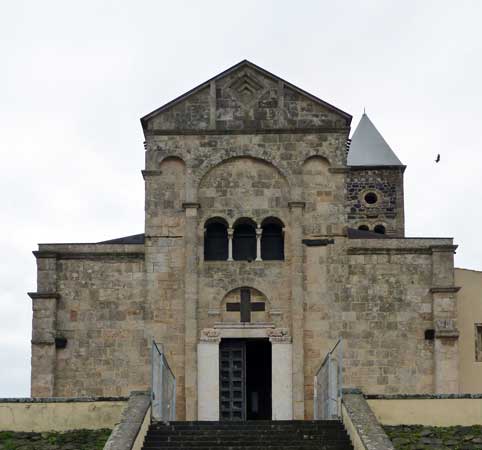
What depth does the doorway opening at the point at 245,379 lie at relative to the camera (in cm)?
3170

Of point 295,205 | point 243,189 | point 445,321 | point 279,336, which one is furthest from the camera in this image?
point 243,189

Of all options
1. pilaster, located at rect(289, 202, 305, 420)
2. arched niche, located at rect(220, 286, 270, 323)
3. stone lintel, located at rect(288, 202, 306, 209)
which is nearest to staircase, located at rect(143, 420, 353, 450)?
pilaster, located at rect(289, 202, 305, 420)

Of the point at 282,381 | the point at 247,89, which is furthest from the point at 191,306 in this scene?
the point at 247,89

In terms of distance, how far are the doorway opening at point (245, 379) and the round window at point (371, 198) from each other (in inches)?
747

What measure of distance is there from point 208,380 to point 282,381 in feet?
6.43

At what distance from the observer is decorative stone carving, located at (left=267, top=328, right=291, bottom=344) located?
31.7 meters

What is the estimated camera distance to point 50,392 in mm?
31172

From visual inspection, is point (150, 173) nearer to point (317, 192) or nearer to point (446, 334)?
point (317, 192)

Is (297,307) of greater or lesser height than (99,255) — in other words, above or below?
below

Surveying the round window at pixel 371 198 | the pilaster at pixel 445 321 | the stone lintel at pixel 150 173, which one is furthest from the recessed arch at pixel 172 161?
the round window at pixel 371 198

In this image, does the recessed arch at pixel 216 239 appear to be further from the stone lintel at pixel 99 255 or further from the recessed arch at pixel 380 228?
the recessed arch at pixel 380 228

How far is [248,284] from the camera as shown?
3197cm

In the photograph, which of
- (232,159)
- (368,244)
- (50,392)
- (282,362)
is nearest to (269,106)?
(232,159)

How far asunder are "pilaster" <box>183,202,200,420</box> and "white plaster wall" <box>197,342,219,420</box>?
0.16 m
